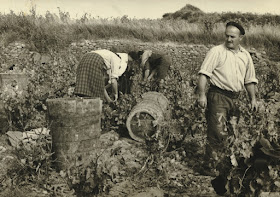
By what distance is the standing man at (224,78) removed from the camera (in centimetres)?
420

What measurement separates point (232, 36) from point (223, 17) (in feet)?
72.7

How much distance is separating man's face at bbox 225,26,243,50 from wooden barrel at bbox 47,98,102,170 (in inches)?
75.3

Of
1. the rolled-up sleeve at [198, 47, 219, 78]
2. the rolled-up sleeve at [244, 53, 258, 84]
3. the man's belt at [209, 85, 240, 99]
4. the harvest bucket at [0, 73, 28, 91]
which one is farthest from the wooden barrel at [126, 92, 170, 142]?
the harvest bucket at [0, 73, 28, 91]

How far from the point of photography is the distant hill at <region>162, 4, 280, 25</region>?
23.4m

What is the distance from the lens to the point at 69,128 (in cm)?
433

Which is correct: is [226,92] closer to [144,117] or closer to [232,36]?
[232,36]

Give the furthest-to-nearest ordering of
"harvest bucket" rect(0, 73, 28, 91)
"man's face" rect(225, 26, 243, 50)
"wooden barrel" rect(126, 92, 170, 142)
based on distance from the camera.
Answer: "harvest bucket" rect(0, 73, 28, 91) < "wooden barrel" rect(126, 92, 170, 142) < "man's face" rect(225, 26, 243, 50)

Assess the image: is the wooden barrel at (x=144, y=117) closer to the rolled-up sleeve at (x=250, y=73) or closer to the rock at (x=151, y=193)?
the rolled-up sleeve at (x=250, y=73)

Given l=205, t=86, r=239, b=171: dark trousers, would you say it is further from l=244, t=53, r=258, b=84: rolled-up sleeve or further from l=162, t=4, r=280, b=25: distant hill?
l=162, t=4, r=280, b=25: distant hill

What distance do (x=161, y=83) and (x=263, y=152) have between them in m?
4.20

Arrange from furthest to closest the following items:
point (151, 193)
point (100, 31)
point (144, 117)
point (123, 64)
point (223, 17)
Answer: point (223, 17) < point (100, 31) < point (123, 64) < point (144, 117) < point (151, 193)

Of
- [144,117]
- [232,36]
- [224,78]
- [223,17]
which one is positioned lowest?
[144,117]

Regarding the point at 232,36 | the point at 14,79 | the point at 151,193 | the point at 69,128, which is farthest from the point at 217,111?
the point at 14,79

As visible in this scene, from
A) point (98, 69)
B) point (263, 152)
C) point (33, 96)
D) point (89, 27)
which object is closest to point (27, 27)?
point (89, 27)
